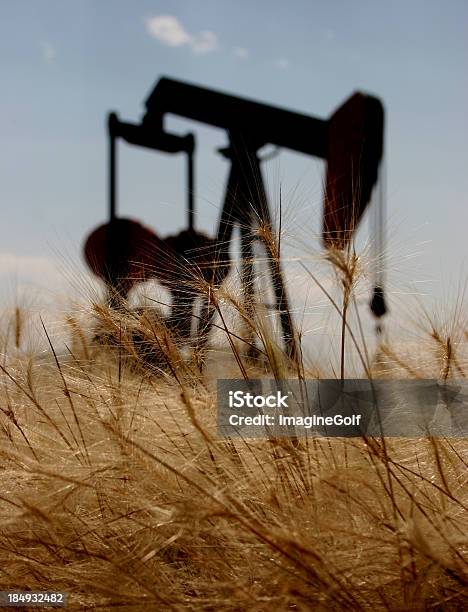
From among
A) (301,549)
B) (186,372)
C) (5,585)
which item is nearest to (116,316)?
(186,372)

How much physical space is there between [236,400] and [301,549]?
12.0 inches

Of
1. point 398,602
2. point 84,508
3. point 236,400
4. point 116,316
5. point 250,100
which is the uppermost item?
point 250,100

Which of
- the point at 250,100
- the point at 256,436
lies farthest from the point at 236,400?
the point at 250,100

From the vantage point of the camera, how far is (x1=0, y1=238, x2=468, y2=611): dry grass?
633 millimetres

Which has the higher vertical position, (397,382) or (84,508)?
(397,382)

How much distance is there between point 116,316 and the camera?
923mm

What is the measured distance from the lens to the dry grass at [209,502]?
0.63 metres

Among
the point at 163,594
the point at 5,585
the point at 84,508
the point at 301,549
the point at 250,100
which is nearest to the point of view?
the point at 301,549

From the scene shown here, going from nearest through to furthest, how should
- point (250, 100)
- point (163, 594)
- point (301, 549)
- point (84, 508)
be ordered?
point (301, 549)
point (163, 594)
point (84, 508)
point (250, 100)

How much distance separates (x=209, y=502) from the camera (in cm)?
66

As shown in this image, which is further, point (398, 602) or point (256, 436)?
point (256, 436)

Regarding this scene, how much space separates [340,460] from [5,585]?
46 cm

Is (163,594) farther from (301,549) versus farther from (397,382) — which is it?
(397,382)

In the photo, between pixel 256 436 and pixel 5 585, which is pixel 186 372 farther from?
pixel 5 585
